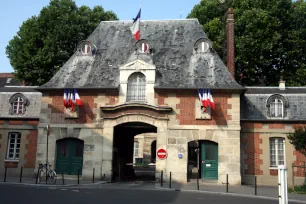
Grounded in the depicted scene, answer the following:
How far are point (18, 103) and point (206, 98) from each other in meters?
12.4

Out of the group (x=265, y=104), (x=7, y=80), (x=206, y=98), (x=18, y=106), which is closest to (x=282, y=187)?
(x=206, y=98)

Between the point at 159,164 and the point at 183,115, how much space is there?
314 centimetres

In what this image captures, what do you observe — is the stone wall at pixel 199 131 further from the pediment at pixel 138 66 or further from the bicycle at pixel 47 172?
the bicycle at pixel 47 172

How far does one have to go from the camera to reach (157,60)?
22141 mm

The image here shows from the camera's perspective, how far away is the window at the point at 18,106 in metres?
22.8

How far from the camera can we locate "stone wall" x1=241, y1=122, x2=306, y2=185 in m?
20.6

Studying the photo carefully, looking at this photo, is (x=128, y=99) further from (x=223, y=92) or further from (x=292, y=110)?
(x=292, y=110)

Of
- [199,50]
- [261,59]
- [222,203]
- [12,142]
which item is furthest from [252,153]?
[12,142]

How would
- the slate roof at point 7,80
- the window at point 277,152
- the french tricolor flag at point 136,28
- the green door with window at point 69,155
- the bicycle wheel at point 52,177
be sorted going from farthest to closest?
1. the slate roof at point 7,80
2. the french tricolor flag at point 136,28
3. the window at point 277,152
4. the green door with window at point 69,155
5. the bicycle wheel at point 52,177

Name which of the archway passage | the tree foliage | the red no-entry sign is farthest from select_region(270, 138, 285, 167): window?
the tree foliage

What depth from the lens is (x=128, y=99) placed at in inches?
817

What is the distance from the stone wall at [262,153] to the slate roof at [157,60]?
326 centimetres

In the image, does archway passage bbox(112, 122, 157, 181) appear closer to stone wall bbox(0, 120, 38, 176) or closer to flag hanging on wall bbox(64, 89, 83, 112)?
flag hanging on wall bbox(64, 89, 83, 112)

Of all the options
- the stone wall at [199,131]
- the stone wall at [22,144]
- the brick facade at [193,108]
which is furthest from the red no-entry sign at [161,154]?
the stone wall at [22,144]
